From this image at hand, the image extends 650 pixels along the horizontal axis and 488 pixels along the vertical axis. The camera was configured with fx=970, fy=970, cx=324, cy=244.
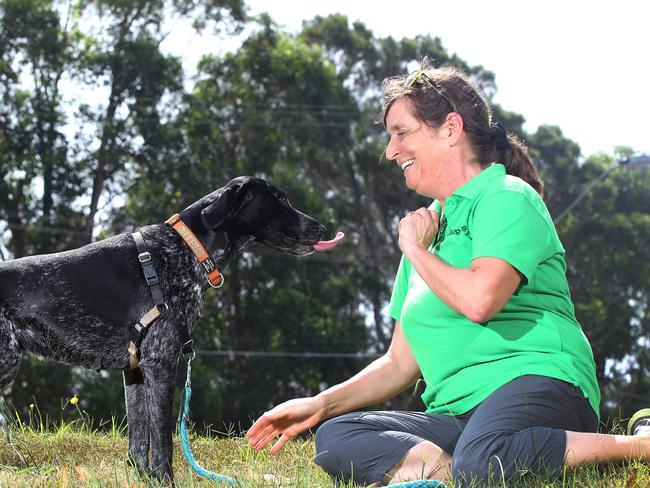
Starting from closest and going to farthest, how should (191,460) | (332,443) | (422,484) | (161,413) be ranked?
1. (422,484)
2. (332,443)
3. (191,460)
4. (161,413)

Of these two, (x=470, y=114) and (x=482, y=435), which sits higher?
(x=470, y=114)

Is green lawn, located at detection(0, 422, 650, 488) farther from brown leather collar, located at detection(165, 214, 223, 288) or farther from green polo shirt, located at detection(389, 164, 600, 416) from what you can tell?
brown leather collar, located at detection(165, 214, 223, 288)

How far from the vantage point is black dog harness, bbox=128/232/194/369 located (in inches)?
201

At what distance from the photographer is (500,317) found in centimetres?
395

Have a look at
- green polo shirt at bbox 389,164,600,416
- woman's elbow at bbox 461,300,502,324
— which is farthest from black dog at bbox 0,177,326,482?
woman's elbow at bbox 461,300,502,324

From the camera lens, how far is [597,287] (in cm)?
3309

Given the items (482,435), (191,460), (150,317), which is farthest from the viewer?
(150,317)

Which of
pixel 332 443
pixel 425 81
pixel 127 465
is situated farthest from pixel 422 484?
pixel 127 465

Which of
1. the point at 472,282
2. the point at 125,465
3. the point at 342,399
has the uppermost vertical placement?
the point at 472,282

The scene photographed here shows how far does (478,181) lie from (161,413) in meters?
2.06

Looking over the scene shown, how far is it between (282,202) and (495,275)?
94.9 inches

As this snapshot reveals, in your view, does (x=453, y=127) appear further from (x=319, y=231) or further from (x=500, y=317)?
(x=319, y=231)

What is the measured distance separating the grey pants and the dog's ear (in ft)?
5.64

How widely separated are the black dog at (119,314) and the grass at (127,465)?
332 mm
